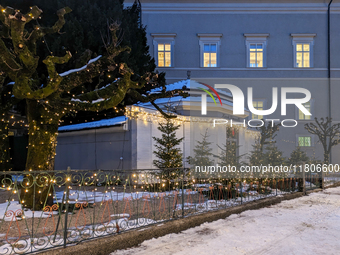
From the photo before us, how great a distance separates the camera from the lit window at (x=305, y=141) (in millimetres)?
26875

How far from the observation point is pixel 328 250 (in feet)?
18.9

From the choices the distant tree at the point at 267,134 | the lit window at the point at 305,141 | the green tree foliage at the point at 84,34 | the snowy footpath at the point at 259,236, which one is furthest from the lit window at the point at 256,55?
the snowy footpath at the point at 259,236

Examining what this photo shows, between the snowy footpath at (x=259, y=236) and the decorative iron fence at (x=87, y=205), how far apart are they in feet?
2.15

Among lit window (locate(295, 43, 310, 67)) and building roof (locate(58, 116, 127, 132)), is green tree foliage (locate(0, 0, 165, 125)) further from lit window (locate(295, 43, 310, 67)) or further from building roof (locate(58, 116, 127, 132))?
lit window (locate(295, 43, 310, 67))

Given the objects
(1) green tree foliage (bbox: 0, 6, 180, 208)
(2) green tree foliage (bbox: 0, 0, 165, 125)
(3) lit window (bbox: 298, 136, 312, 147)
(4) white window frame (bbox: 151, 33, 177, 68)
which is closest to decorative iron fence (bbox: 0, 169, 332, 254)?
(1) green tree foliage (bbox: 0, 6, 180, 208)

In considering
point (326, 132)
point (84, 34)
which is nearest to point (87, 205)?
point (84, 34)

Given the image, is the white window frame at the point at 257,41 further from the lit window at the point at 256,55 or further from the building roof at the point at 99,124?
the building roof at the point at 99,124

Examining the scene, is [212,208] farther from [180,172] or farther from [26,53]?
[26,53]

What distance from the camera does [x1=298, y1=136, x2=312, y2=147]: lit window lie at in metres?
26.9

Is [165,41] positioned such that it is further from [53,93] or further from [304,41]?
[53,93]

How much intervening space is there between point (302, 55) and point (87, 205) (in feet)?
81.1

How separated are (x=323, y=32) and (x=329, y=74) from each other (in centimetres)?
358

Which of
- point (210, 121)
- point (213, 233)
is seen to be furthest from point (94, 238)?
point (210, 121)

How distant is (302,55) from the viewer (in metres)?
27.5
